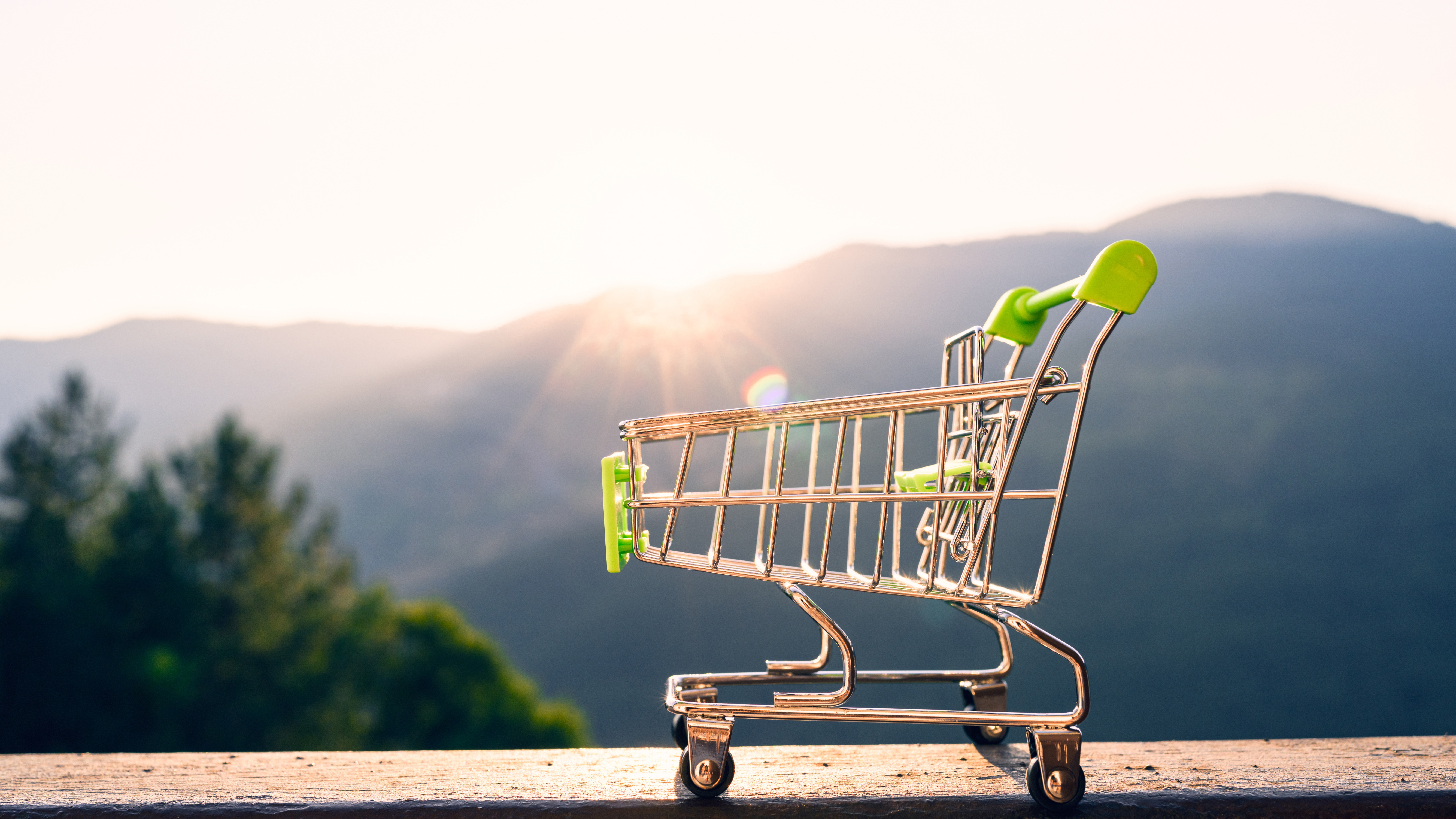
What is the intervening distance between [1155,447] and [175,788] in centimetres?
9612

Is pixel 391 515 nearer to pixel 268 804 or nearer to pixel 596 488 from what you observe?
pixel 596 488

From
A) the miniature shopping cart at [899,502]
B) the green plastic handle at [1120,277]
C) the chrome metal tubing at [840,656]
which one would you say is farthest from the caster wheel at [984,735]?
the green plastic handle at [1120,277]

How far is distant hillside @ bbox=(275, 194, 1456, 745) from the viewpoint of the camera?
2702 inches

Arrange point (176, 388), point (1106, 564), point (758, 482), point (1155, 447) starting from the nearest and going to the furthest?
point (758, 482)
point (1106, 564)
point (1155, 447)
point (176, 388)

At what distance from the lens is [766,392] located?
7.60 ft

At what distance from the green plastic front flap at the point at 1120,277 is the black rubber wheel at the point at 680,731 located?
163 centimetres

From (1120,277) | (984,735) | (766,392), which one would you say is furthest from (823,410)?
(984,735)

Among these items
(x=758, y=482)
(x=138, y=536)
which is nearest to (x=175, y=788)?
(x=138, y=536)

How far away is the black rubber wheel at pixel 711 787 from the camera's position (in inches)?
81.0

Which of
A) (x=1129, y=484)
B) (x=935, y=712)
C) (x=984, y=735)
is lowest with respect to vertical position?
(x=1129, y=484)

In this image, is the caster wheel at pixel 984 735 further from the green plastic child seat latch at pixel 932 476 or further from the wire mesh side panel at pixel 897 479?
the green plastic child seat latch at pixel 932 476

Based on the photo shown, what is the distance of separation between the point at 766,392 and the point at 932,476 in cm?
49

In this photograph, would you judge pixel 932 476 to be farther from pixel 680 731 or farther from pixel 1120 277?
pixel 680 731

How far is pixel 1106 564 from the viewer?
78.4 meters
